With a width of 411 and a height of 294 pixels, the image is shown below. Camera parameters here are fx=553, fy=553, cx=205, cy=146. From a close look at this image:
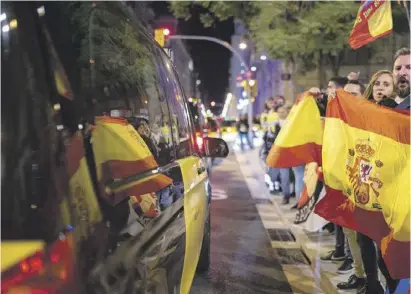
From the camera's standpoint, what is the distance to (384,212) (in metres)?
3.86

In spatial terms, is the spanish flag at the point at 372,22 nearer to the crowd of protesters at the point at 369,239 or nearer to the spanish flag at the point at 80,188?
the crowd of protesters at the point at 369,239

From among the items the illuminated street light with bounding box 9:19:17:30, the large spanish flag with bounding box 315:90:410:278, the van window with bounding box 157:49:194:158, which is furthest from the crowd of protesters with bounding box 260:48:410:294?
the illuminated street light with bounding box 9:19:17:30

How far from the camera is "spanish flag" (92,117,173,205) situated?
216 cm

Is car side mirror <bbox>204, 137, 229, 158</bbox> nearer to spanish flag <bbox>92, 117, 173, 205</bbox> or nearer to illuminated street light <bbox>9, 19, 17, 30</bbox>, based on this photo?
spanish flag <bbox>92, 117, 173, 205</bbox>

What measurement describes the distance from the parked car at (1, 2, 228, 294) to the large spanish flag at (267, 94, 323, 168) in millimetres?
3067

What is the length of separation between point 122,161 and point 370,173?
231 cm

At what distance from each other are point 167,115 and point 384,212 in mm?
1717

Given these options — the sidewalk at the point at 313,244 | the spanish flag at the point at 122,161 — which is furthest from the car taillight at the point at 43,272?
the sidewalk at the point at 313,244

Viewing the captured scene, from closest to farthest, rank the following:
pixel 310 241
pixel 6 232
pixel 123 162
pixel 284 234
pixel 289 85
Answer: pixel 6 232
pixel 123 162
pixel 310 241
pixel 284 234
pixel 289 85

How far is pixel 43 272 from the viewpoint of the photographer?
179 cm

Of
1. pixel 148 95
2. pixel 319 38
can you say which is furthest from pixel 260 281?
pixel 319 38

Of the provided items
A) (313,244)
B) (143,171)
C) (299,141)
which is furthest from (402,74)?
(313,244)

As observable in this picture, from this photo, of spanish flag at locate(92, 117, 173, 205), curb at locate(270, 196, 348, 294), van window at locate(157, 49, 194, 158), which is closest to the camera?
spanish flag at locate(92, 117, 173, 205)

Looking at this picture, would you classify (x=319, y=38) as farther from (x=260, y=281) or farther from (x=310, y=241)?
(x=260, y=281)
